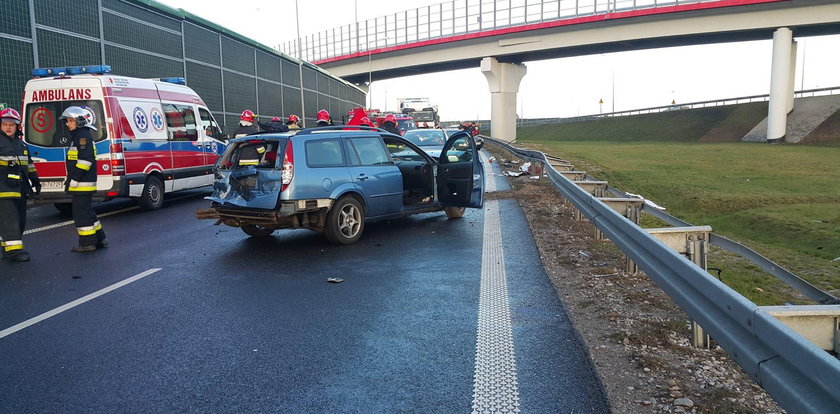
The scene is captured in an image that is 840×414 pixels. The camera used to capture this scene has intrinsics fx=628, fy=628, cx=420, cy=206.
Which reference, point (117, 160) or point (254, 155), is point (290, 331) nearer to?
point (254, 155)

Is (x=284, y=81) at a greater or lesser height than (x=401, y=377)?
greater

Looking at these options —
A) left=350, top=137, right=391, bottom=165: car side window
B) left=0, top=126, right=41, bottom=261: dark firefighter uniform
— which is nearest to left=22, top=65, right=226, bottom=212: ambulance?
left=0, top=126, right=41, bottom=261: dark firefighter uniform

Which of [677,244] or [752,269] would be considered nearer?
[677,244]

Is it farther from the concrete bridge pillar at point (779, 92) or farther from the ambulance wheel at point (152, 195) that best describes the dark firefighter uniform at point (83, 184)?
the concrete bridge pillar at point (779, 92)

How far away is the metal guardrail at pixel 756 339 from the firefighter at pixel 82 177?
6842 mm

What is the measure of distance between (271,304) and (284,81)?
91.9 feet

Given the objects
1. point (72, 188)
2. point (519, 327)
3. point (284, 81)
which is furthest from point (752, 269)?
point (284, 81)

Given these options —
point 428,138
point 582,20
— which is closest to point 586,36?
point 582,20

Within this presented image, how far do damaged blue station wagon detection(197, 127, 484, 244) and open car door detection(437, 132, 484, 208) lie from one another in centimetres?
2

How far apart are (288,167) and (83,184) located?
2724 mm

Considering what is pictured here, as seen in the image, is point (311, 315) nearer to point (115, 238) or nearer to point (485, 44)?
point (115, 238)

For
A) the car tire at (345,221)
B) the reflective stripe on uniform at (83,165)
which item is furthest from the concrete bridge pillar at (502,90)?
the reflective stripe on uniform at (83,165)

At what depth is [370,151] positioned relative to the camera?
909 centimetres

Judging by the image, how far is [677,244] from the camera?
491 cm
